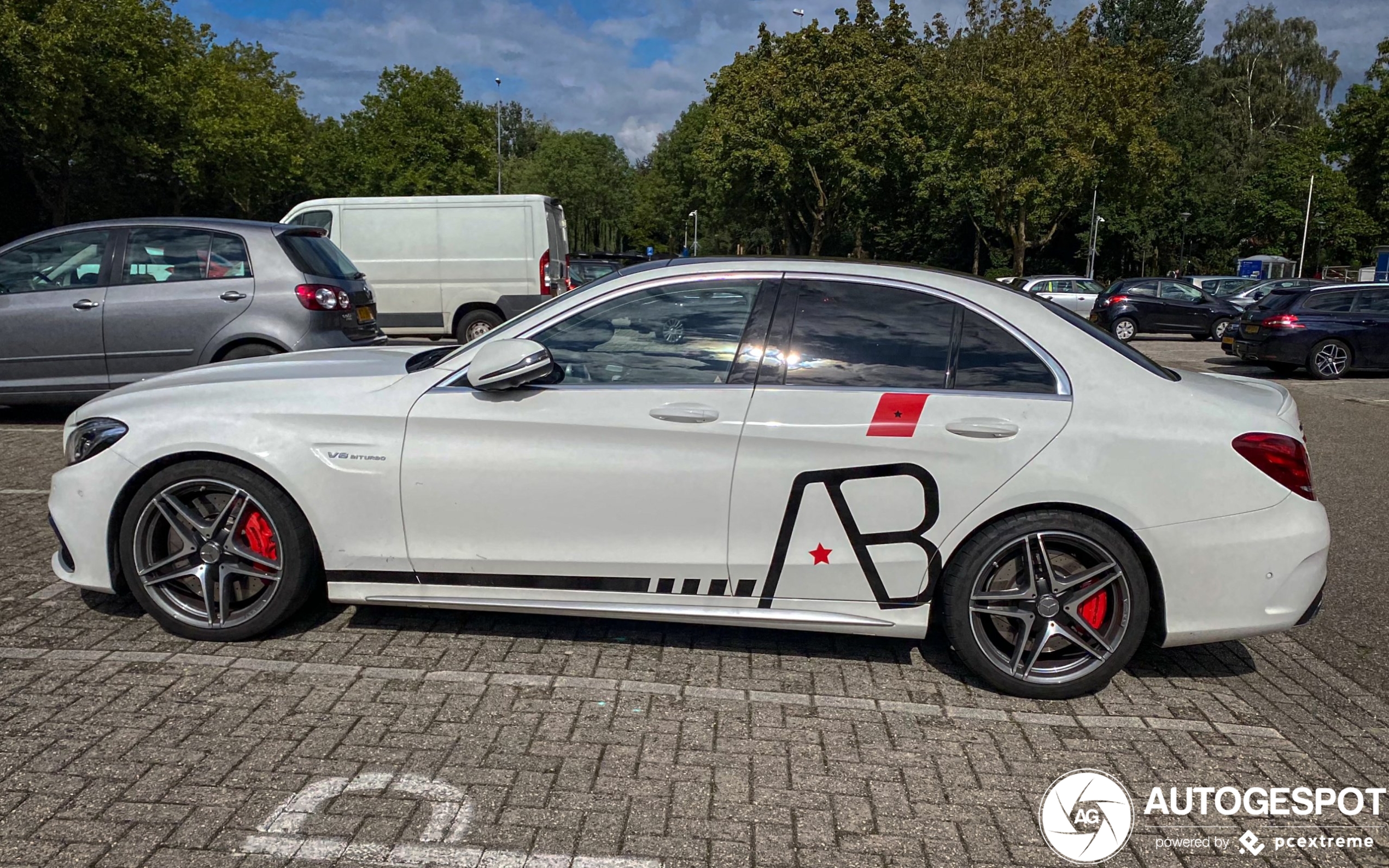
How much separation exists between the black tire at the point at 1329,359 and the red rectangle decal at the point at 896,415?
610 inches

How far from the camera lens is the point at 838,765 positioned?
3316 millimetres

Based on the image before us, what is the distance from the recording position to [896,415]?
3.75 meters

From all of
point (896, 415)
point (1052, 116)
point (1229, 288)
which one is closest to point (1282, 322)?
point (1229, 288)

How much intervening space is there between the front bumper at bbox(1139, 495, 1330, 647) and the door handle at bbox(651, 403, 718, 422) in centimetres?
164

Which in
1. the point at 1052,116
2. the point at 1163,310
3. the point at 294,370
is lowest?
the point at 1163,310

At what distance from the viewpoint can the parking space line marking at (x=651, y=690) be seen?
3688mm

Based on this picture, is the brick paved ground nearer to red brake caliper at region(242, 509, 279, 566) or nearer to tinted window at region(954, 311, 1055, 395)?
red brake caliper at region(242, 509, 279, 566)

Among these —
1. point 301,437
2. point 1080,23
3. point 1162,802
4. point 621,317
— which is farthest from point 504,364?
point 1080,23

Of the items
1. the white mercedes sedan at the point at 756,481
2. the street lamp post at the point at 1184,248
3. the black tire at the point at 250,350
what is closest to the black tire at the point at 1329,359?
the white mercedes sedan at the point at 756,481

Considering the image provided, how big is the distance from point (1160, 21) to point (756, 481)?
259ft

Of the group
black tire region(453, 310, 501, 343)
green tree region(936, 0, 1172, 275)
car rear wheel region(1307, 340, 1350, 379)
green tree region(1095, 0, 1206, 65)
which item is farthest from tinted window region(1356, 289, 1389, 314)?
green tree region(1095, 0, 1206, 65)

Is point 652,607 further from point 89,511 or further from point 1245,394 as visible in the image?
point 1245,394

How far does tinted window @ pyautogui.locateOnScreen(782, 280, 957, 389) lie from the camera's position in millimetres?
3846

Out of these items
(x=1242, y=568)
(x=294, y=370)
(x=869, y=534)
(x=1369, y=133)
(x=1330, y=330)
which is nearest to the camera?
(x=1242, y=568)
